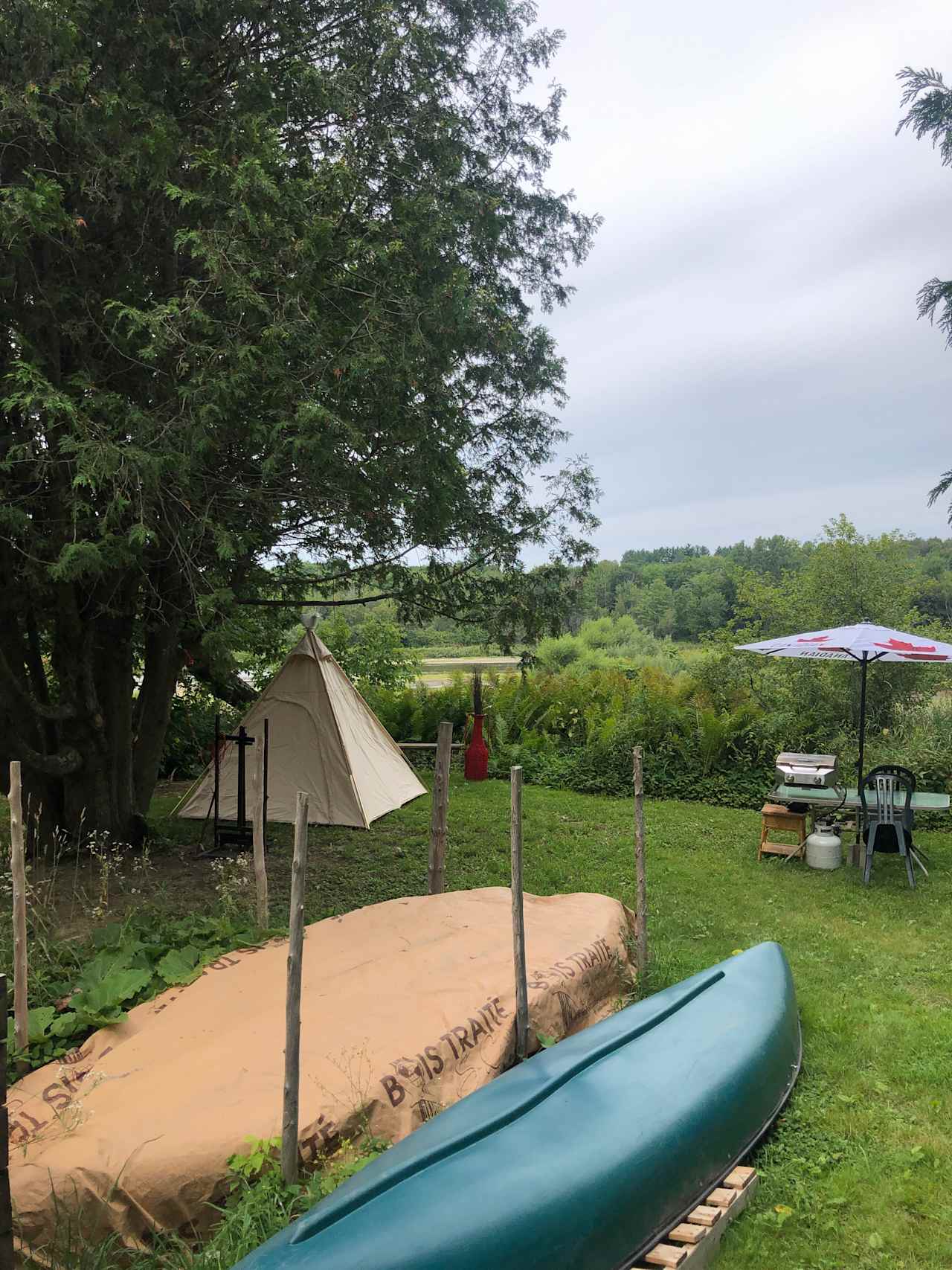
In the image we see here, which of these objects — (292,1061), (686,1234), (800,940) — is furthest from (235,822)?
(686,1234)

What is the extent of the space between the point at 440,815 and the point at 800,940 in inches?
111

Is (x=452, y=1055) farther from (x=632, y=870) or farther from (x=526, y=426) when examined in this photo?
(x=526, y=426)

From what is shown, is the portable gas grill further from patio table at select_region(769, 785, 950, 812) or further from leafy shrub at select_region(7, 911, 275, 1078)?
leafy shrub at select_region(7, 911, 275, 1078)

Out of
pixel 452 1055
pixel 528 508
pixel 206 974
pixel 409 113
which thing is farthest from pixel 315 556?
pixel 452 1055

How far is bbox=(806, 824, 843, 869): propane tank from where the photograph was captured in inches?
328

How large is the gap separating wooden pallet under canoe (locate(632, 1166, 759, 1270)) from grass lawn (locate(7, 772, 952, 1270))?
6 centimetres

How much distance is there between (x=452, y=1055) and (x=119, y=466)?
3869 mm

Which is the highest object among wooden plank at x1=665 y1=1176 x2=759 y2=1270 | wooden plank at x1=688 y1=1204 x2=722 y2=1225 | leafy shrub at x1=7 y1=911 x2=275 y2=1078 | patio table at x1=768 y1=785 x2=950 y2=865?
patio table at x1=768 y1=785 x2=950 y2=865

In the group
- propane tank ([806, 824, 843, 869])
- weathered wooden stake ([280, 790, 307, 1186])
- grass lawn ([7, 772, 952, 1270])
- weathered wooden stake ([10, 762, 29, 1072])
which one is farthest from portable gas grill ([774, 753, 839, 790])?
weathered wooden stake ([10, 762, 29, 1072])

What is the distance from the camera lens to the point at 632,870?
8289 mm

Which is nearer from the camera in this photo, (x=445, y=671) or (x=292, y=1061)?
(x=292, y=1061)

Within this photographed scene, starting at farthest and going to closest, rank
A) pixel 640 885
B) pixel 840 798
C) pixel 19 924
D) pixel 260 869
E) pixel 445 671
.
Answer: pixel 445 671 < pixel 840 798 < pixel 260 869 < pixel 640 885 < pixel 19 924

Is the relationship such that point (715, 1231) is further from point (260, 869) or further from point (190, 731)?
point (190, 731)

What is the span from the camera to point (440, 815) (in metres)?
5.72
